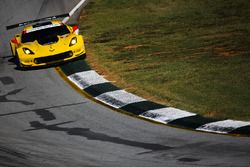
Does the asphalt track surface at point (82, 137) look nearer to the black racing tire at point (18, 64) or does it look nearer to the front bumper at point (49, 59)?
the front bumper at point (49, 59)

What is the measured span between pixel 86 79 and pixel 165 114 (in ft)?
11.0

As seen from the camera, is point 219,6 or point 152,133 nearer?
point 152,133

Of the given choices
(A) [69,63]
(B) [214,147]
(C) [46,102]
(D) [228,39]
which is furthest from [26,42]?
(B) [214,147]

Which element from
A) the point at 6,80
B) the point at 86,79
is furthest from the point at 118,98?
the point at 6,80

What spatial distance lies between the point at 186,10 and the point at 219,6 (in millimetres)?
1147

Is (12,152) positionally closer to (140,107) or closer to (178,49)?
(140,107)

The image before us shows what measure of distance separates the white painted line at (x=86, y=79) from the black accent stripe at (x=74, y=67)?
0.29 metres

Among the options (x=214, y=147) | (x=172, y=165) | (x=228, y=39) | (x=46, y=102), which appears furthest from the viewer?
(x=228, y=39)

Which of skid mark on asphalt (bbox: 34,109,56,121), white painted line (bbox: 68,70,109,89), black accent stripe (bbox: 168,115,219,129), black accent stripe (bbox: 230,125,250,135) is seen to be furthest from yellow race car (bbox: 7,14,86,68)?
black accent stripe (bbox: 230,125,250,135)

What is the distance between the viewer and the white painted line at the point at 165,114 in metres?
13.3

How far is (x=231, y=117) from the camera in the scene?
13.0m

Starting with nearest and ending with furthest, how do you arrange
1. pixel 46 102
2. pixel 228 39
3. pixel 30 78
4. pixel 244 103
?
pixel 244 103 → pixel 46 102 → pixel 30 78 → pixel 228 39

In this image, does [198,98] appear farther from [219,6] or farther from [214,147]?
[219,6]

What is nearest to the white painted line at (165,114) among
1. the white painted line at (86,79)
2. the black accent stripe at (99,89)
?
the black accent stripe at (99,89)
